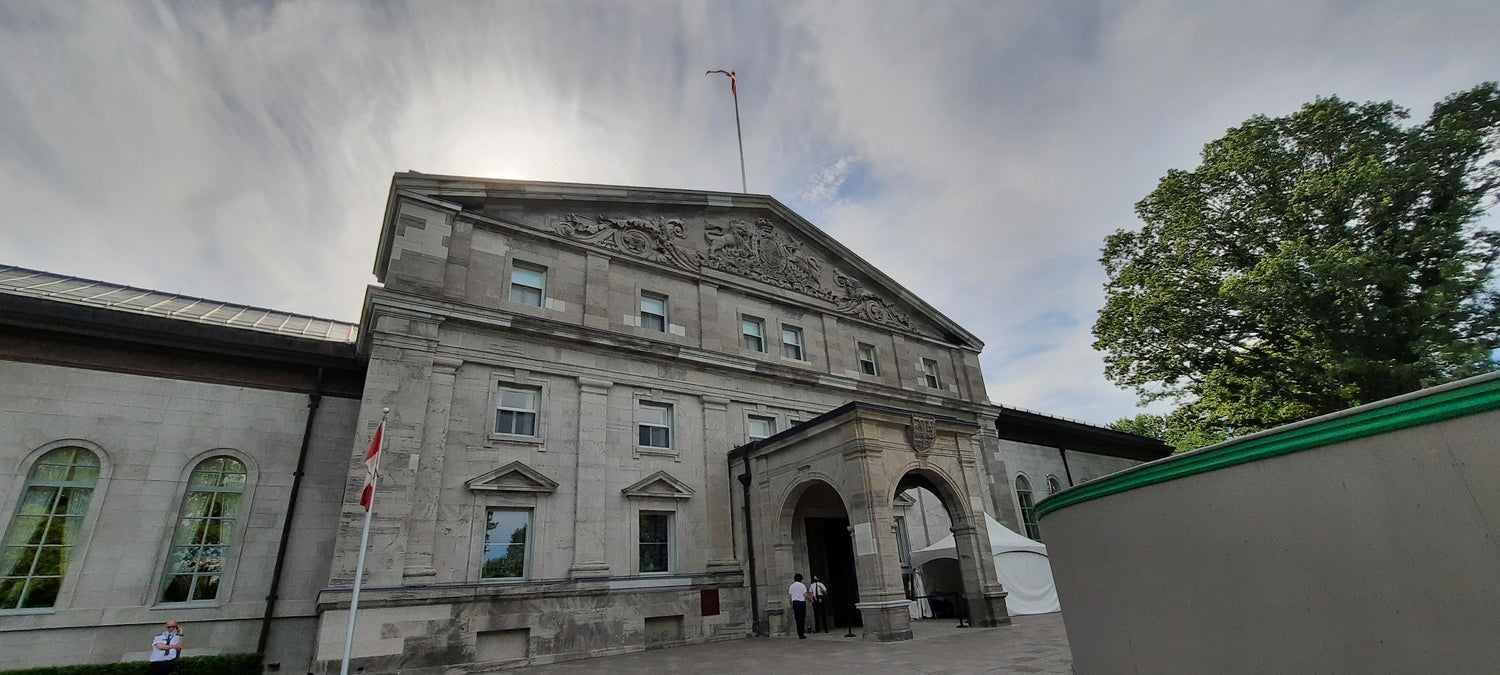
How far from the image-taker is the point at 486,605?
14.1m

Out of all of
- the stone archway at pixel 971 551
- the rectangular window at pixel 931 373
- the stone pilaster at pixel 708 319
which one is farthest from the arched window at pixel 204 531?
the rectangular window at pixel 931 373

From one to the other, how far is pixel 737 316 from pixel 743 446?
5145 millimetres

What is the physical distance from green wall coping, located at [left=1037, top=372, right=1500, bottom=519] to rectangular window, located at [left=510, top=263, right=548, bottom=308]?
647 inches

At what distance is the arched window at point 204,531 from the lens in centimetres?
1351

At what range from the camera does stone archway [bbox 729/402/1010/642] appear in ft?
45.8

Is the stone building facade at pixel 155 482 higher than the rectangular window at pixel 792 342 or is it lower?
lower

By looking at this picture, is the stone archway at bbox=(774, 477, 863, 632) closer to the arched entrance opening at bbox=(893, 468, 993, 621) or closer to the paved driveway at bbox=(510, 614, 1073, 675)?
the paved driveway at bbox=(510, 614, 1073, 675)

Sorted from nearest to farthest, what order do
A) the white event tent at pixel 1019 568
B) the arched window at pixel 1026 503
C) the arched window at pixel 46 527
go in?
1. the arched window at pixel 46 527
2. the white event tent at pixel 1019 568
3. the arched window at pixel 1026 503

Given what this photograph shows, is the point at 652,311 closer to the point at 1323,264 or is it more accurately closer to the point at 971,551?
the point at 971,551

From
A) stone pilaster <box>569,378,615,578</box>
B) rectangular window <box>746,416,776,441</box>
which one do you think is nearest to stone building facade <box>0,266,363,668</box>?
stone pilaster <box>569,378,615,578</box>

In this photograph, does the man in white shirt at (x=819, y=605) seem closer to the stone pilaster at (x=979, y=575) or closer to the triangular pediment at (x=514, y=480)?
the stone pilaster at (x=979, y=575)

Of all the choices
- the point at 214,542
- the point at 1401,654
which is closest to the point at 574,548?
the point at 214,542

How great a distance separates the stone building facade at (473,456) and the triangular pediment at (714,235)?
142 mm

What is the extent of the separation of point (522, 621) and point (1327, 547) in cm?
1489
